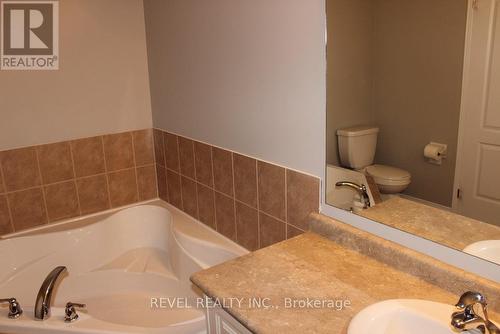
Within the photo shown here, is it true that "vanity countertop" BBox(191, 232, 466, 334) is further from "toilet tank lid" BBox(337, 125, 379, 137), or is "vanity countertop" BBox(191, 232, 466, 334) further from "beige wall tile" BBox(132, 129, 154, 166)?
"beige wall tile" BBox(132, 129, 154, 166)

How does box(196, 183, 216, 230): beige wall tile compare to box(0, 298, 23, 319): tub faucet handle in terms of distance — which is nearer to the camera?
box(0, 298, 23, 319): tub faucet handle

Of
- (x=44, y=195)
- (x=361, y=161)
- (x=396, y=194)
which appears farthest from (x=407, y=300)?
(x=44, y=195)

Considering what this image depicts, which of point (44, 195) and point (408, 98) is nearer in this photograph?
point (408, 98)

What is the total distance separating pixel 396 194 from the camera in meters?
1.41

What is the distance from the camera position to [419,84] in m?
1.27

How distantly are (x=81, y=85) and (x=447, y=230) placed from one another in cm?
212

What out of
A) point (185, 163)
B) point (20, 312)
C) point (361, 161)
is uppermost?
point (361, 161)

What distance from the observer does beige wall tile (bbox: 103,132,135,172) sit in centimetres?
268

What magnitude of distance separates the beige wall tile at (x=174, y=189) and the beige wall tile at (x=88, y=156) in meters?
0.42

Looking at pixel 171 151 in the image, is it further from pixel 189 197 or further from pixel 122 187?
pixel 122 187

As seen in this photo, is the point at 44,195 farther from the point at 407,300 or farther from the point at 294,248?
the point at 407,300

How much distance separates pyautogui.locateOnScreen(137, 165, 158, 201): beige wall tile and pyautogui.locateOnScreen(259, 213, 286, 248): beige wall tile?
1181mm

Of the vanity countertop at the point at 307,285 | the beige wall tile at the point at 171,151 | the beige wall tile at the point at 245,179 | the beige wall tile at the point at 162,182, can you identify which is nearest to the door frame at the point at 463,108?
the vanity countertop at the point at 307,285

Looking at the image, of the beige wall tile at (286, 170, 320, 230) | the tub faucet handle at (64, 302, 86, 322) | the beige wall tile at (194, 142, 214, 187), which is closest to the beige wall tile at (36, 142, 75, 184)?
the beige wall tile at (194, 142, 214, 187)
